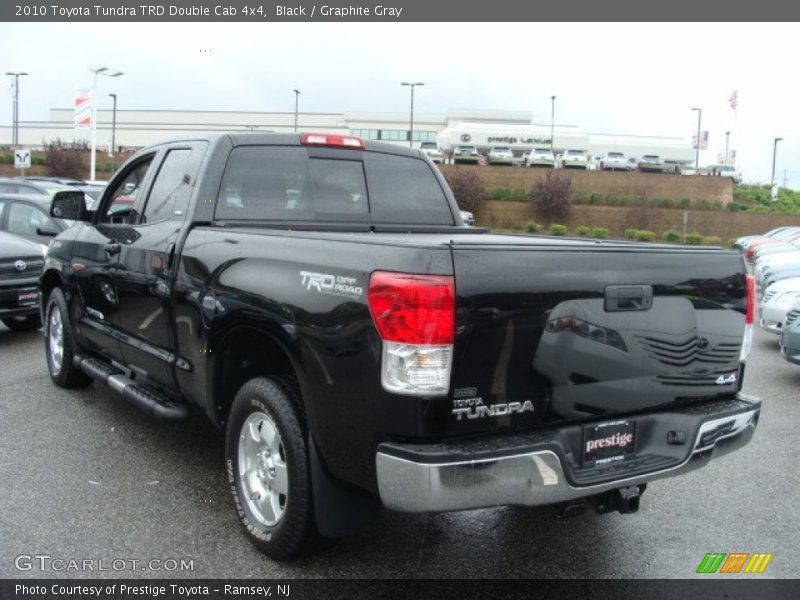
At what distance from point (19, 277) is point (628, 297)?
25.4ft

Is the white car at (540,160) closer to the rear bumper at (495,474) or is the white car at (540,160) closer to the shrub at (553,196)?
the shrub at (553,196)

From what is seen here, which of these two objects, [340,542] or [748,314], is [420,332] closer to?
[340,542]

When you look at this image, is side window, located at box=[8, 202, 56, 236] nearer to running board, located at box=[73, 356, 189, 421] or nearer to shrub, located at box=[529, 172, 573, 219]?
running board, located at box=[73, 356, 189, 421]

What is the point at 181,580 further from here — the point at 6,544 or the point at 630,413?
the point at 630,413

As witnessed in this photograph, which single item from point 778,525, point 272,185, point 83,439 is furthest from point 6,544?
point 778,525

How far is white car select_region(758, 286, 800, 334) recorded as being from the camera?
372 inches

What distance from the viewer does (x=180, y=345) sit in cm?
418

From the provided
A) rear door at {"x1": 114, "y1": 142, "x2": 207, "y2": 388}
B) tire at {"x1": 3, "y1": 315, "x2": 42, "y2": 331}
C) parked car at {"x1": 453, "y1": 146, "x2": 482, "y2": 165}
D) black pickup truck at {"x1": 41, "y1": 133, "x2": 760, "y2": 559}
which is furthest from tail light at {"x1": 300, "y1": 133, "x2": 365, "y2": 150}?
parked car at {"x1": 453, "y1": 146, "x2": 482, "y2": 165}

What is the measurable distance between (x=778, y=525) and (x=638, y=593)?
4.27 feet

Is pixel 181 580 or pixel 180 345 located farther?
pixel 180 345

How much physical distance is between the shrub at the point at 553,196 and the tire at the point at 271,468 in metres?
47.0

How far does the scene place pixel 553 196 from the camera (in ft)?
160

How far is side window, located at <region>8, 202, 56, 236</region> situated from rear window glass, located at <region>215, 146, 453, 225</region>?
758 cm

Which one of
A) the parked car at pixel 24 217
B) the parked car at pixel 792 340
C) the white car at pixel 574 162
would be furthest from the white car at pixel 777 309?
the white car at pixel 574 162
